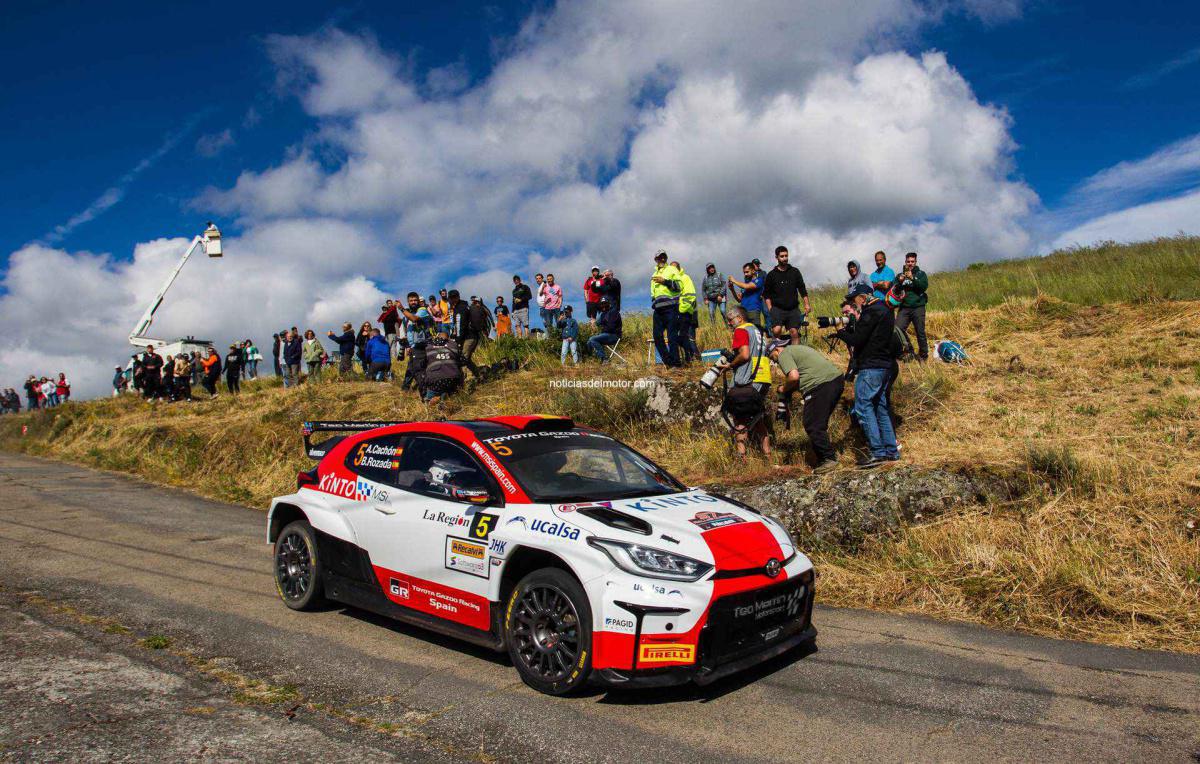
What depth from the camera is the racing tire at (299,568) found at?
6102mm

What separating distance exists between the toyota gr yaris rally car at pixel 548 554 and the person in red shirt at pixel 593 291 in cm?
952

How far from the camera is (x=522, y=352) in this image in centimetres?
1631

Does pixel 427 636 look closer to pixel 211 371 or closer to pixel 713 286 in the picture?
pixel 713 286

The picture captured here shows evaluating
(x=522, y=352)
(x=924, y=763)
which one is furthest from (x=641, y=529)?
(x=522, y=352)

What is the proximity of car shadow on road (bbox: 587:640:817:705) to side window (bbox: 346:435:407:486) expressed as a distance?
236 centimetres

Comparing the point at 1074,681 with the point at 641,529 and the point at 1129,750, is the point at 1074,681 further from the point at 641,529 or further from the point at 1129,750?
the point at 641,529

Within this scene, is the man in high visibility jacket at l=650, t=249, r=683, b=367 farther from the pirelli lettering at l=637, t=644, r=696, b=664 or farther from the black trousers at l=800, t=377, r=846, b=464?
the pirelli lettering at l=637, t=644, r=696, b=664

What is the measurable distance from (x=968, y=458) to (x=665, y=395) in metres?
5.06

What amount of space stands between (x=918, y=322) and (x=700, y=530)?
874 cm

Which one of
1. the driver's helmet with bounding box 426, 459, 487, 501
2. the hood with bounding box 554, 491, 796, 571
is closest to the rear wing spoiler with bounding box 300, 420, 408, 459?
the driver's helmet with bounding box 426, 459, 487, 501

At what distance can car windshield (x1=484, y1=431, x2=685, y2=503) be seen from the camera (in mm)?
5156

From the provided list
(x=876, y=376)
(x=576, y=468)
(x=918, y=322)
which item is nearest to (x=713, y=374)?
(x=876, y=376)

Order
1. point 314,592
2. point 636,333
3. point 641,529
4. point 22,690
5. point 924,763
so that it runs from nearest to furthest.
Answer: point 924,763
point 22,690
point 641,529
point 314,592
point 636,333

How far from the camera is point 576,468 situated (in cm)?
536
